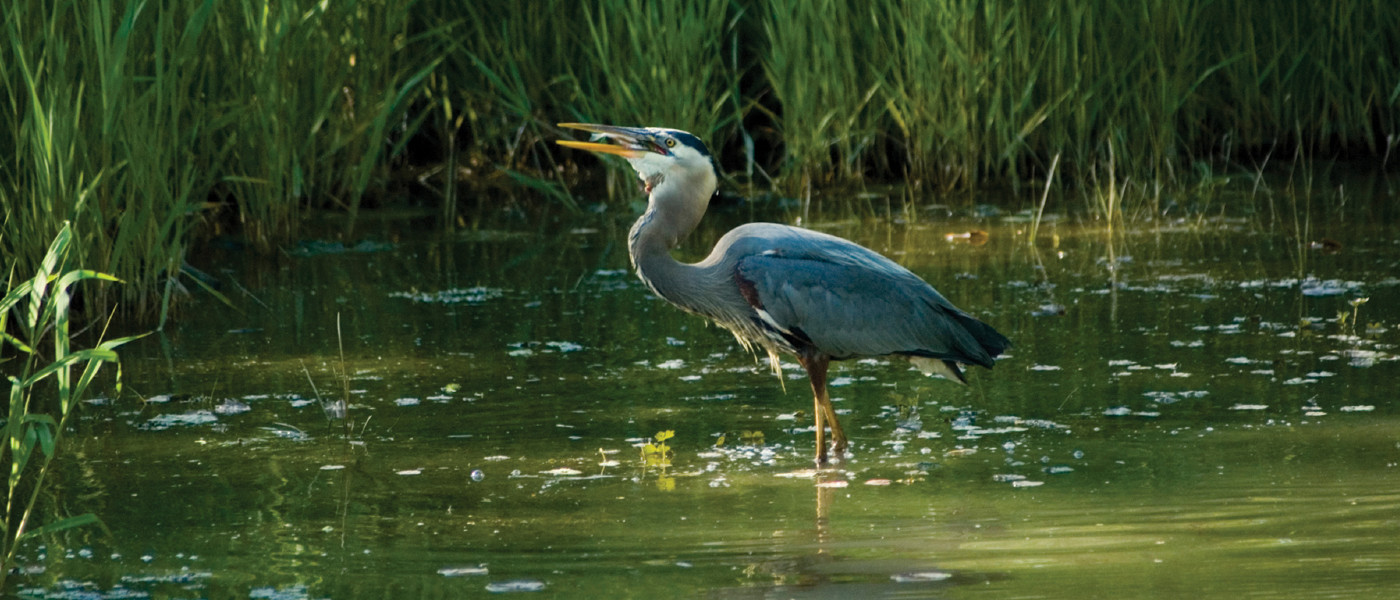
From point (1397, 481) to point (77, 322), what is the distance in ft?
16.0

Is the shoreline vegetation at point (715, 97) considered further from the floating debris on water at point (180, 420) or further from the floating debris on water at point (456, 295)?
the floating debris on water at point (180, 420)

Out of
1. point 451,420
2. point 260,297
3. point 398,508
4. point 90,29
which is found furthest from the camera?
point 260,297

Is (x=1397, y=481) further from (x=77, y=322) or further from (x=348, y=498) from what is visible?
(x=77, y=322)

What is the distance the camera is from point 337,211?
10188 millimetres

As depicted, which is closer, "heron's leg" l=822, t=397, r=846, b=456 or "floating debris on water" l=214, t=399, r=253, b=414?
"heron's leg" l=822, t=397, r=846, b=456

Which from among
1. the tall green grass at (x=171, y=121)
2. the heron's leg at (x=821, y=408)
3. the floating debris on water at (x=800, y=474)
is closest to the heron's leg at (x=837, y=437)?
the heron's leg at (x=821, y=408)

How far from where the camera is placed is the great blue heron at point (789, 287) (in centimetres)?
557

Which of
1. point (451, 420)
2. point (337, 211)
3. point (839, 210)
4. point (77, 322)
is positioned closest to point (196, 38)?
point (77, 322)

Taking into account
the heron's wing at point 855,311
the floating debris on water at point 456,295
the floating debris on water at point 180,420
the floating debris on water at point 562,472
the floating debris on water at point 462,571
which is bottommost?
the floating debris on water at point 456,295

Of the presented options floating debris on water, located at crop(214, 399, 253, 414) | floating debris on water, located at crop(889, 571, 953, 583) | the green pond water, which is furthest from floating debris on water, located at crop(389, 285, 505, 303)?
floating debris on water, located at crop(889, 571, 953, 583)

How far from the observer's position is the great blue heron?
5.57 meters

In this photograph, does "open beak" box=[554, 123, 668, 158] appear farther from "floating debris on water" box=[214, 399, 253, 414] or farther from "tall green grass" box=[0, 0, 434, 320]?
"tall green grass" box=[0, 0, 434, 320]

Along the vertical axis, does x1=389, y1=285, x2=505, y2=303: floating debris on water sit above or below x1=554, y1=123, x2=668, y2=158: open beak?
below

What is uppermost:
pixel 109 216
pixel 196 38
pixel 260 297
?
pixel 196 38
